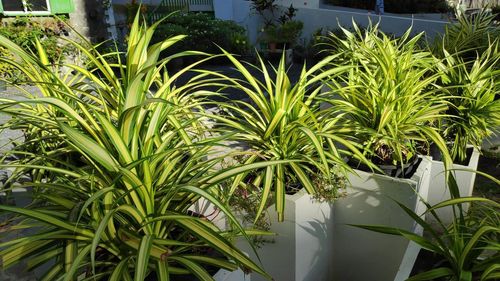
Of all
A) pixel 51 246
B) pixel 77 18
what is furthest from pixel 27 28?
pixel 51 246

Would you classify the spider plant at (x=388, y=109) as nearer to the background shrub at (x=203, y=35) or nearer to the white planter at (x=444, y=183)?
the white planter at (x=444, y=183)

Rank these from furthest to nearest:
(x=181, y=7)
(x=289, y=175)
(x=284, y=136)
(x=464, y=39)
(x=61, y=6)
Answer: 1. (x=181, y=7)
2. (x=61, y=6)
3. (x=464, y=39)
4. (x=289, y=175)
5. (x=284, y=136)

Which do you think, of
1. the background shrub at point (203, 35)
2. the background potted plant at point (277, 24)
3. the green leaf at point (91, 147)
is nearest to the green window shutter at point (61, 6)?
the background shrub at point (203, 35)

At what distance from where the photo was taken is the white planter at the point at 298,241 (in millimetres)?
1692

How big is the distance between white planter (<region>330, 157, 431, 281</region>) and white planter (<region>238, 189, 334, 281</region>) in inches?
5.3

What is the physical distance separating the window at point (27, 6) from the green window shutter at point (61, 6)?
0.51 feet

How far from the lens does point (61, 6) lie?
23.4ft

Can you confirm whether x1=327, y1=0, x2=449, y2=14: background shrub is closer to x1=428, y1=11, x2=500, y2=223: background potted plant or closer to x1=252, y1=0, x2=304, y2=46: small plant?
x1=252, y1=0, x2=304, y2=46: small plant

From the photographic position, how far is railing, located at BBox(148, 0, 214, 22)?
9.33 metres

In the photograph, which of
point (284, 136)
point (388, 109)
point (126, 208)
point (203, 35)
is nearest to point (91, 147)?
point (126, 208)

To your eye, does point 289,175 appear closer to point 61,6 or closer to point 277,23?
point 61,6

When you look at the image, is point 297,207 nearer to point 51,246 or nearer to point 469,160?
point 51,246

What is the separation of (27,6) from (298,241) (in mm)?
7277

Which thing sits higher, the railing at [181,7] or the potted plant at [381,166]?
the railing at [181,7]
